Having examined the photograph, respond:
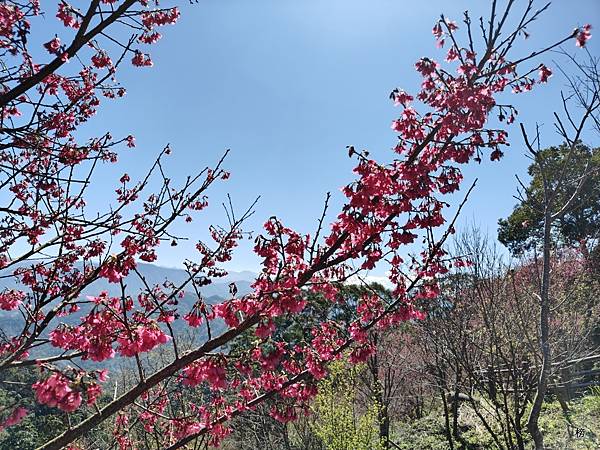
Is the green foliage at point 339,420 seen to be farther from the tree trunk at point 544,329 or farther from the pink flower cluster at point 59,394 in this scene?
the pink flower cluster at point 59,394

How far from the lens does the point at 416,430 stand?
50.6 feet

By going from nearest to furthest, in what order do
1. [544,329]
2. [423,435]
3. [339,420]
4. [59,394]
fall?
[59,394], [544,329], [339,420], [423,435]

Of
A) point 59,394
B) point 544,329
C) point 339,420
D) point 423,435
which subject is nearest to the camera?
point 59,394

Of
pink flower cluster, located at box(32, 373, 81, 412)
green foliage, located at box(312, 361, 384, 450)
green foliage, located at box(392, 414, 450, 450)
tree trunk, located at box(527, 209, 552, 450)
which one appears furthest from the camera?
green foliage, located at box(392, 414, 450, 450)

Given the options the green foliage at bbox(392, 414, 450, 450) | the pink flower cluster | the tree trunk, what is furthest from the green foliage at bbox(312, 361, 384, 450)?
the pink flower cluster

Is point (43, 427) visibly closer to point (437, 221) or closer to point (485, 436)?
point (485, 436)

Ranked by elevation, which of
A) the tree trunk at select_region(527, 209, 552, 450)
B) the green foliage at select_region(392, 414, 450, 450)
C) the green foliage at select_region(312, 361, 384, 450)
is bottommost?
the green foliage at select_region(392, 414, 450, 450)

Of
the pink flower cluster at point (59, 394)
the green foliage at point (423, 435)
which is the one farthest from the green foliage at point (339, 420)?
the pink flower cluster at point (59, 394)

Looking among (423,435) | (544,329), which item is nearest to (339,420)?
(423,435)

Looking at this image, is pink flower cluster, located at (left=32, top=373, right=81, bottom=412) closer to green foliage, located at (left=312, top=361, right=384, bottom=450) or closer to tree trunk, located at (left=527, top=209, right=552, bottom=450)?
tree trunk, located at (left=527, top=209, right=552, bottom=450)

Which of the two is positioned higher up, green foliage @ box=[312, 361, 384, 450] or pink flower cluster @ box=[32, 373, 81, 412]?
pink flower cluster @ box=[32, 373, 81, 412]

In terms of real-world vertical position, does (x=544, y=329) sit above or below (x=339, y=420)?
above

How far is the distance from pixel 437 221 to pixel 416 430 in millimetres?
15217

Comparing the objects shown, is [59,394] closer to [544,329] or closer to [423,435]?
[544,329]
